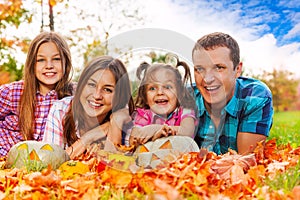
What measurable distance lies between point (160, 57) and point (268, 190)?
4.55 ft

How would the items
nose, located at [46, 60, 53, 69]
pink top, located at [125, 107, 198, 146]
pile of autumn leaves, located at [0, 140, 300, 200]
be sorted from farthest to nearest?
nose, located at [46, 60, 53, 69], pink top, located at [125, 107, 198, 146], pile of autumn leaves, located at [0, 140, 300, 200]

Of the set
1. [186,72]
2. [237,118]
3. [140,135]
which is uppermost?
[186,72]

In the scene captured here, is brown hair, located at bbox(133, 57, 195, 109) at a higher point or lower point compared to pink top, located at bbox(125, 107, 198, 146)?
higher

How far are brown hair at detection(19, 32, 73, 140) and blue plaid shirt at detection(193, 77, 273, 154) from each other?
122 cm

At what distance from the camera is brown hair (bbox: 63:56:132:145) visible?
313 centimetres

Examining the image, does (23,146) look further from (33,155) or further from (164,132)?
(164,132)

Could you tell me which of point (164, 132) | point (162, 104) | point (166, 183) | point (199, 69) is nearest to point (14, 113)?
point (162, 104)

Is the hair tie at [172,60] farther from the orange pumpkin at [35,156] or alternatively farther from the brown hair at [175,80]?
the orange pumpkin at [35,156]

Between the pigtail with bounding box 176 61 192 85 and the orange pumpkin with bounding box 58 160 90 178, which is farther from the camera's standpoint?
the pigtail with bounding box 176 61 192 85

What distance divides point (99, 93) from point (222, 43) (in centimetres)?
103

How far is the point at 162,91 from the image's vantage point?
9.56ft

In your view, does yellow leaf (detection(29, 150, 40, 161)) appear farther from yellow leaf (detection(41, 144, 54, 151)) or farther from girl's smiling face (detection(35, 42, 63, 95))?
girl's smiling face (detection(35, 42, 63, 95))

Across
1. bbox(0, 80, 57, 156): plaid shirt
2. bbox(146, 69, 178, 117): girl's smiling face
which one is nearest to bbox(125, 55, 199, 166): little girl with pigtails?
bbox(146, 69, 178, 117): girl's smiling face

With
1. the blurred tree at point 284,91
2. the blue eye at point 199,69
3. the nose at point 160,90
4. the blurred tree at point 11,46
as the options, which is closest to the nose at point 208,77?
the blue eye at point 199,69
